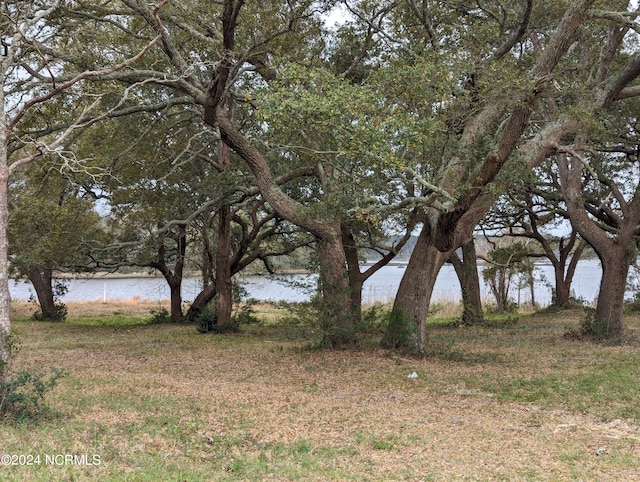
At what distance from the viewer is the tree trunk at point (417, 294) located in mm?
10023

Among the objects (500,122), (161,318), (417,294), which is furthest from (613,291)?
(161,318)

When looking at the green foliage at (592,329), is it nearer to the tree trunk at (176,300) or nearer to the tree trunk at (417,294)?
the tree trunk at (417,294)

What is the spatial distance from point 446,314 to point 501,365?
12.1 meters

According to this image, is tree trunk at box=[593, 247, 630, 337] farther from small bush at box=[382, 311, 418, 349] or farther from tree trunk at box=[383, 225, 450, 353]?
small bush at box=[382, 311, 418, 349]

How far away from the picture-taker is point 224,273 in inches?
590

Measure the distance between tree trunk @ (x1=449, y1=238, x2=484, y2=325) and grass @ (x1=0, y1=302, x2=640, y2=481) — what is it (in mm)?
4817

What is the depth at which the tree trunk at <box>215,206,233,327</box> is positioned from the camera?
14.5 metres

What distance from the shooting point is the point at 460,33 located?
1032 centimetres

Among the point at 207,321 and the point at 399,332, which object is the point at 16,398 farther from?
the point at 207,321

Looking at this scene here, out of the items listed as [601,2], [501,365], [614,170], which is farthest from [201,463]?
[614,170]

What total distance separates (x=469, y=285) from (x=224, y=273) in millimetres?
6842

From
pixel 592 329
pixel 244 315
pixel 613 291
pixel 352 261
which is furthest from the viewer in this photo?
pixel 244 315

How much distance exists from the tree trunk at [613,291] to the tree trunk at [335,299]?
5062 mm

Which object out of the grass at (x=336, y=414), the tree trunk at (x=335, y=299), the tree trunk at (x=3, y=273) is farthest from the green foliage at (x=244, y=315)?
the tree trunk at (x=3, y=273)
